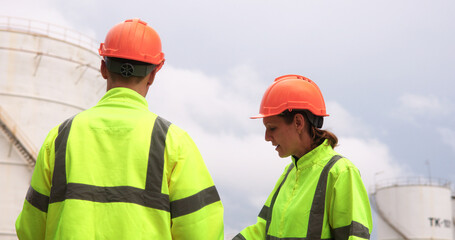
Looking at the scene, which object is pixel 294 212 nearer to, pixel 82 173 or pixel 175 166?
pixel 175 166

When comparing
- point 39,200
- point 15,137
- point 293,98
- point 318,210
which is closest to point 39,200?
point 39,200

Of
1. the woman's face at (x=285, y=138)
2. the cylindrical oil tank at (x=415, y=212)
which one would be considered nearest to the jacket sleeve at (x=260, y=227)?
the woman's face at (x=285, y=138)

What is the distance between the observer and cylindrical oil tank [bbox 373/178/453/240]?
81.8 ft

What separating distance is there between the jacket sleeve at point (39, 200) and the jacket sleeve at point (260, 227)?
5.01ft

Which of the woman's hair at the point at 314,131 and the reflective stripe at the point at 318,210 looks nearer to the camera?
the reflective stripe at the point at 318,210

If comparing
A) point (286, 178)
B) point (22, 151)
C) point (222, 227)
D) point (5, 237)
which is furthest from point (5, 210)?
point (222, 227)

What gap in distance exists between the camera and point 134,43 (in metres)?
2.24

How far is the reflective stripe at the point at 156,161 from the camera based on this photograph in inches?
76.6

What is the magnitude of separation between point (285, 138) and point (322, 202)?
0.46m

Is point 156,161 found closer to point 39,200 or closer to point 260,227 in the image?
point 39,200

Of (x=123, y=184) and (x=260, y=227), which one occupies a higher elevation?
(x=123, y=184)

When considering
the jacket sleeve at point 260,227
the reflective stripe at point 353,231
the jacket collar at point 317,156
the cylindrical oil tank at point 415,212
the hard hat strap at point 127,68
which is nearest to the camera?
the hard hat strap at point 127,68

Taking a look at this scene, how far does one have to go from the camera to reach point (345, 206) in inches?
108

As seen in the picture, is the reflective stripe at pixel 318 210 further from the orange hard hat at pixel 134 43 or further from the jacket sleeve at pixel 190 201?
the orange hard hat at pixel 134 43
